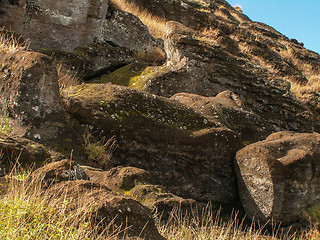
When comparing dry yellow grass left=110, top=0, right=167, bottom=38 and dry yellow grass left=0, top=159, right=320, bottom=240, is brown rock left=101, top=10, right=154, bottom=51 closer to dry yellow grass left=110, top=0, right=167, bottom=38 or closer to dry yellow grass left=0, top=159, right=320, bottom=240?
dry yellow grass left=110, top=0, right=167, bottom=38

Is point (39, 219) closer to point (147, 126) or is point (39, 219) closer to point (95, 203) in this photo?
point (95, 203)

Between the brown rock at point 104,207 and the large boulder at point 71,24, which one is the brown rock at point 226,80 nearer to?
the large boulder at point 71,24

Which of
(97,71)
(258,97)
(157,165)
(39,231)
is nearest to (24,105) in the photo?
(157,165)

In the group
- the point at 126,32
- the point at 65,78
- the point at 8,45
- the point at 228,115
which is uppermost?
the point at 126,32

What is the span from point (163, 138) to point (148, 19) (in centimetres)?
1139

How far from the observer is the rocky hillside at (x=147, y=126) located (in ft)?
14.8

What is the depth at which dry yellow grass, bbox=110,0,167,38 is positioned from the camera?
1479 centimetres

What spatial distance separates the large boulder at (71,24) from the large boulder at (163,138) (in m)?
4.51

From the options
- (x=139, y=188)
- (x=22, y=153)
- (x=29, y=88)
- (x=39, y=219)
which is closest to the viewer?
(x=39, y=219)

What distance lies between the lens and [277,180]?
228 inches

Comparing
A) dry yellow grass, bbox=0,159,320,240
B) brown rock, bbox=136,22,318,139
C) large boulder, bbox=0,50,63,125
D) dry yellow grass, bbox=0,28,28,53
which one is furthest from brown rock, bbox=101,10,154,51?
dry yellow grass, bbox=0,159,320,240

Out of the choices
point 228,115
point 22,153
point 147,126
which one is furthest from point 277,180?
point 22,153

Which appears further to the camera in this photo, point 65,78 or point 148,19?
point 148,19

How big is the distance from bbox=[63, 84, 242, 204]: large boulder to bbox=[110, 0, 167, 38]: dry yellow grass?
887 cm
